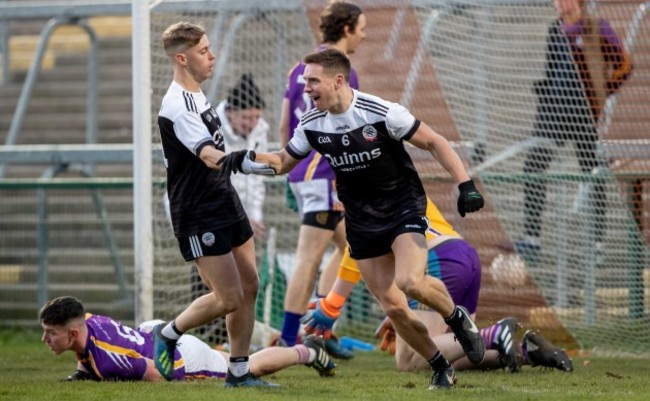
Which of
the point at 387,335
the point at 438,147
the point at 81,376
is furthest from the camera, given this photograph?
the point at 387,335

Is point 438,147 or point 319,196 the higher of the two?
point 438,147

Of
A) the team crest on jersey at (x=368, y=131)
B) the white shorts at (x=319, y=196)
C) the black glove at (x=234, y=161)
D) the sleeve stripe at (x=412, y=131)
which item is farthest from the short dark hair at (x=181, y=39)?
the white shorts at (x=319, y=196)

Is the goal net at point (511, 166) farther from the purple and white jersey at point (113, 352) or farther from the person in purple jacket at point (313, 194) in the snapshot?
the purple and white jersey at point (113, 352)

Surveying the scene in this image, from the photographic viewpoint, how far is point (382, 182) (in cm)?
715

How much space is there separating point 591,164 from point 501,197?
2.72 ft

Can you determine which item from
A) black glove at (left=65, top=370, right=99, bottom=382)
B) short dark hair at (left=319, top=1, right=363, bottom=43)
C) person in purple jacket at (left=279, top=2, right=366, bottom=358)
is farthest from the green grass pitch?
short dark hair at (left=319, top=1, right=363, bottom=43)

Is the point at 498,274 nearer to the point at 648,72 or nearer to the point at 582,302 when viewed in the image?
the point at 582,302

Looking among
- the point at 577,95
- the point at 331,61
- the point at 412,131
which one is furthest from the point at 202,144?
the point at 577,95

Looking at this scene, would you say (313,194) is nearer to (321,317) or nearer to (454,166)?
(321,317)

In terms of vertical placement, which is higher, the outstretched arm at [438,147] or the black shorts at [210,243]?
the outstretched arm at [438,147]

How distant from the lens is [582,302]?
396 inches

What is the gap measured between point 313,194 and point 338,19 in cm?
127

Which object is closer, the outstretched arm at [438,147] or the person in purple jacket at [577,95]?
the outstretched arm at [438,147]

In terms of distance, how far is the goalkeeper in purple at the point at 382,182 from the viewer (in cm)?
700
